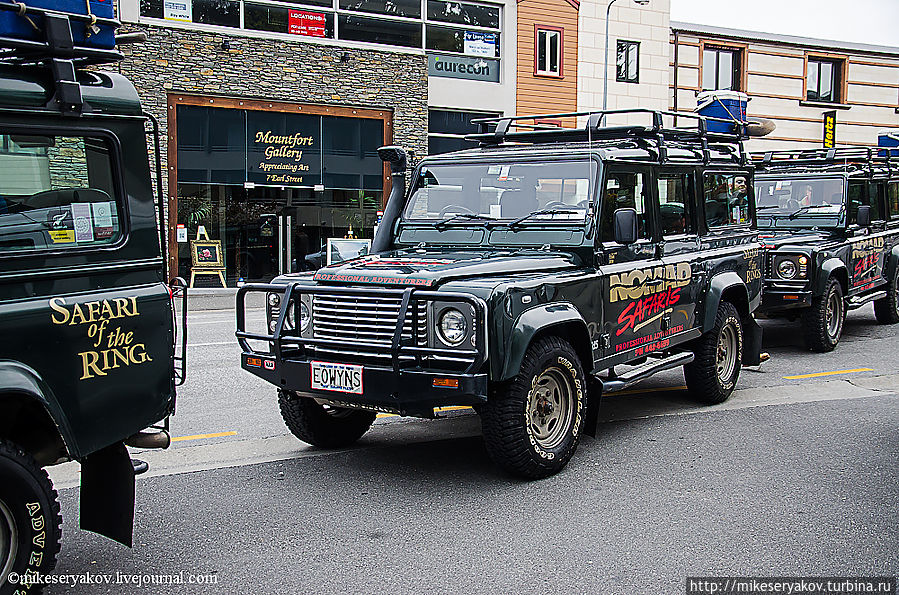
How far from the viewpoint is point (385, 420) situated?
7809 millimetres

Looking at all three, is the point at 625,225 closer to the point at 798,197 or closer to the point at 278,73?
the point at 798,197

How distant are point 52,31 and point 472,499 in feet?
11.4

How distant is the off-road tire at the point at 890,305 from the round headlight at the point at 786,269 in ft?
11.3

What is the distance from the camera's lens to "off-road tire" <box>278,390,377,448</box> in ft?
21.6

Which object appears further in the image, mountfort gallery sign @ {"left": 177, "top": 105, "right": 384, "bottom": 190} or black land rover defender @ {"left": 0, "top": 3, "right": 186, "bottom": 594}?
mountfort gallery sign @ {"left": 177, "top": 105, "right": 384, "bottom": 190}

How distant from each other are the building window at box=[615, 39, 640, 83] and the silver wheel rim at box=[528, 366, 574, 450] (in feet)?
75.2

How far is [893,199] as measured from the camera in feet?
45.2

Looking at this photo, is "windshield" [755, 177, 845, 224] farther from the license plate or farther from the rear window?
the rear window

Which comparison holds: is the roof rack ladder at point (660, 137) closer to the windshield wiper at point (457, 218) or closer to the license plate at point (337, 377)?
the windshield wiper at point (457, 218)

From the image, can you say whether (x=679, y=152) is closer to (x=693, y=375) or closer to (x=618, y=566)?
(x=693, y=375)

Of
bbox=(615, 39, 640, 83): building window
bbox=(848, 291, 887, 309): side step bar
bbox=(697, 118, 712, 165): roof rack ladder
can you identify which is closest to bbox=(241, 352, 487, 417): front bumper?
bbox=(697, 118, 712, 165): roof rack ladder

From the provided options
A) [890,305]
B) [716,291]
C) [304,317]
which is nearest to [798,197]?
[890,305]

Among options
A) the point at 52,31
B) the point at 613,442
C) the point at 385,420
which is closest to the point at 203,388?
the point at 385,420

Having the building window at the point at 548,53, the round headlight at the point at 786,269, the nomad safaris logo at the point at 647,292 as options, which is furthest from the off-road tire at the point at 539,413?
the building window at the point at 548,53
